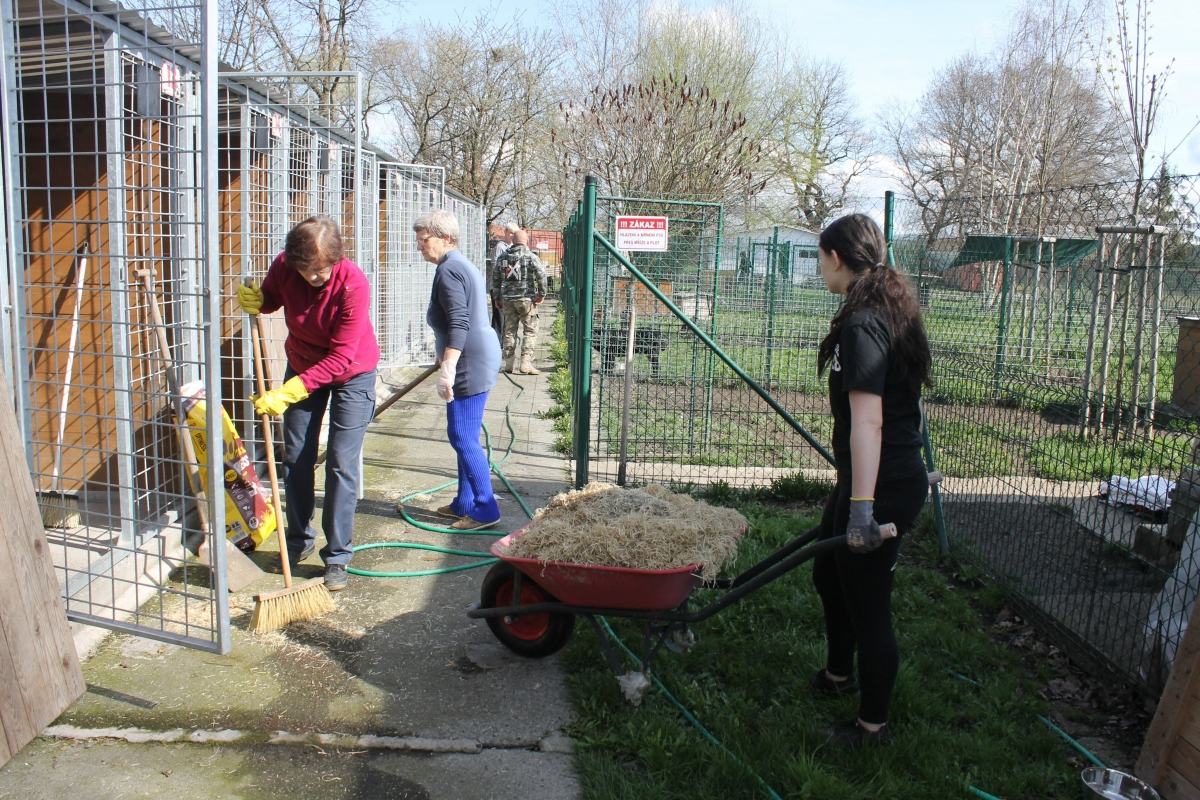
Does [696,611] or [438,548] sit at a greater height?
[696,611]

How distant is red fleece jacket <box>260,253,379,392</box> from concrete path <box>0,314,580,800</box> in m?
1.09

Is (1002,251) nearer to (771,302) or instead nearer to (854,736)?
(771,302)

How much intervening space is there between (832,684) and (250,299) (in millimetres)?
3123

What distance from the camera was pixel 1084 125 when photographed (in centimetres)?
1623

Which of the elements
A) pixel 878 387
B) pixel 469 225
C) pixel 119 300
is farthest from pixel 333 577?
pixel 469 225

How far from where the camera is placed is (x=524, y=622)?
11.3 ft

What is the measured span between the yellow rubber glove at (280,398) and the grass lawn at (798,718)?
5.35ft

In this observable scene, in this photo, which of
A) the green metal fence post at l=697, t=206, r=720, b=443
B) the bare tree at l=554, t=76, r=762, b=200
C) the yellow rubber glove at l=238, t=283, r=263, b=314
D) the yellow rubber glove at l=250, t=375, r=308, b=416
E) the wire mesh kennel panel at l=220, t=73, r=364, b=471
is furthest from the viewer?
the bare tree at l=554, t=76, r=762, b=200

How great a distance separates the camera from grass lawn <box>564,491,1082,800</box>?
269cm

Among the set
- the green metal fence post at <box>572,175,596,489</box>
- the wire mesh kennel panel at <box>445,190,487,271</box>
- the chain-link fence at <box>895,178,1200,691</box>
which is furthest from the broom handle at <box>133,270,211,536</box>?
the wire mesh kennel panel at <box>445,190,487,271</box>

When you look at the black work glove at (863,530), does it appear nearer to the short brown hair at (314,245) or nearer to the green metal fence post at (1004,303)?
the short brown hair at (314,245)

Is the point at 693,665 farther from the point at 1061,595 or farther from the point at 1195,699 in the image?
the point at 1061,595

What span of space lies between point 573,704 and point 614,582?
549 millimetres

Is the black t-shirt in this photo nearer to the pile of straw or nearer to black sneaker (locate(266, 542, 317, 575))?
the pile of straw
